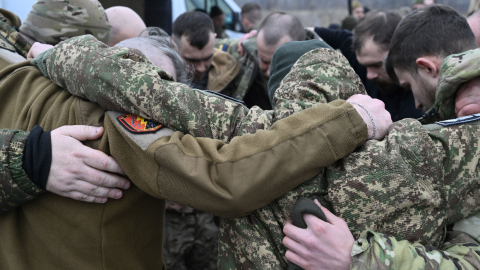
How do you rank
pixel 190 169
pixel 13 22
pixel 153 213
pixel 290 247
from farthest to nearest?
pixel 13 22 < pixel 153 213 < pixel 290 247 < pixel 190 169

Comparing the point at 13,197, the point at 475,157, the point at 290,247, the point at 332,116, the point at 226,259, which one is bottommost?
the point at 226,259

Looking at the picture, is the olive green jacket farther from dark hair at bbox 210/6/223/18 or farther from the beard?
dark hair at bbox 210/6/223/18

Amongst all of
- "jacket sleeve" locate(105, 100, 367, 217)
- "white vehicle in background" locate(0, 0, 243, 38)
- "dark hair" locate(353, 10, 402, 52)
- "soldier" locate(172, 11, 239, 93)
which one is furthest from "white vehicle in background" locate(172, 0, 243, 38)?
"jacket sleeve" locate(105, 100, 367, 217)

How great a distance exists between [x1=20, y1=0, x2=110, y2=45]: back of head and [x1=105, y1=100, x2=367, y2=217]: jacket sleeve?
99 cm

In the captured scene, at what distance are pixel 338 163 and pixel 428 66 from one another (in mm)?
833

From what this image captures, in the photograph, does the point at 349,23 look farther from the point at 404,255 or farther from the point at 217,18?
the point at 404,255

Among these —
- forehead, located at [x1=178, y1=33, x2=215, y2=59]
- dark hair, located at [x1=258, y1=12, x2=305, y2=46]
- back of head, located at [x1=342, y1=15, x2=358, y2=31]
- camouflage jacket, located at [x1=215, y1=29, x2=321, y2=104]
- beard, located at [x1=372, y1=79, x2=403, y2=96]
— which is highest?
dark hair, located at [x1=258, y1=12, x2=305, y2=46]

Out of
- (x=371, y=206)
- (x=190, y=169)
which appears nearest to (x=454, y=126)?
(x=371, y=206)

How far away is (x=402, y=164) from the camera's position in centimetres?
125

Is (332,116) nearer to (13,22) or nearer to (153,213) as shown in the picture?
(153,213)

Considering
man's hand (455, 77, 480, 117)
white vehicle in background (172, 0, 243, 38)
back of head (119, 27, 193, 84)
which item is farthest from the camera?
white vehicle in background (172, 0, 243, 38)

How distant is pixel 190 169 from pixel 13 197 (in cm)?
68

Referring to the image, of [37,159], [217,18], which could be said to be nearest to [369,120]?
[37,159]

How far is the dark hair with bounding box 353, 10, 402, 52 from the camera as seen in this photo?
3059mm
